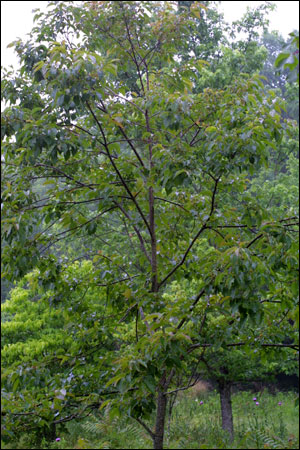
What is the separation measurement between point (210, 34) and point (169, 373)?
8.69 m

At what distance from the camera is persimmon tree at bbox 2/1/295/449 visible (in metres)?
2.48

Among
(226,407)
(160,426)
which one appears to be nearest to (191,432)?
(226,407)

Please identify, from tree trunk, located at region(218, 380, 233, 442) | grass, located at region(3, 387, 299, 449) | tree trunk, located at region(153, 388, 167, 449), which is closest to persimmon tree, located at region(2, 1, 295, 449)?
tree trunk, located at region(153, 388, 167, 449)

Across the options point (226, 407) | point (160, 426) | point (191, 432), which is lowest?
point (191, 432)

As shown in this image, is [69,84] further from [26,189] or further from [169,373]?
[169,373]

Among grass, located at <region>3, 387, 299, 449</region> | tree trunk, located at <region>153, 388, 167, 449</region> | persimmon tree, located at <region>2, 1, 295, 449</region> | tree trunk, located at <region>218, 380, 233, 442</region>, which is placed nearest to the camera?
persimmon tree, located at <region>2, 1, 295, 449</region>

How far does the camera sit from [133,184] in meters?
3.56

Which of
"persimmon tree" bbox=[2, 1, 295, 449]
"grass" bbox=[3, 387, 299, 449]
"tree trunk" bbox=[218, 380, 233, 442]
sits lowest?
"grass" bbox=[3, 387, 299, 449]

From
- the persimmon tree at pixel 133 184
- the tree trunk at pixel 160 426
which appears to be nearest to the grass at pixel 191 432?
the tree trunk at pixel 160 426

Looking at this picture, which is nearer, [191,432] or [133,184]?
[133,184]

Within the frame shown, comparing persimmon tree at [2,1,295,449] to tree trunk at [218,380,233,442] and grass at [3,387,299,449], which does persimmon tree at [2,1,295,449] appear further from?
tree trunk at [218,380,233,442]

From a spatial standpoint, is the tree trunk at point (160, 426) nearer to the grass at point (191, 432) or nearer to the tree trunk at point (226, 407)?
the grass at point (191, 432)

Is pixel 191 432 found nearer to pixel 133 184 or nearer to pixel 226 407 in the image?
pixel 226 407

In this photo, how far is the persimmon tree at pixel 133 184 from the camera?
2.48m
